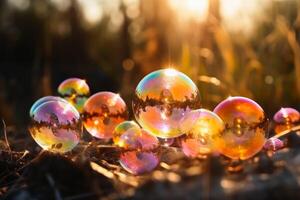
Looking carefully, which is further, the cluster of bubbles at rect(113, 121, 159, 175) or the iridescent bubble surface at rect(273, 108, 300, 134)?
the iridescent bubble surface at rect(273, 108, 300, 134)

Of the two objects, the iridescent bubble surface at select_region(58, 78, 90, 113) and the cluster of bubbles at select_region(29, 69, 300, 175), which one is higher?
the iridescent bubble surface at select_region(58, 78, 90, 113)

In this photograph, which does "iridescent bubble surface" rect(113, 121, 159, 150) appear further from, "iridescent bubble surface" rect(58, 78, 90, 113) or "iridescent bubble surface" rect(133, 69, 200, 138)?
"iridescent bubble surface" rect(58, 78, 90, 113)

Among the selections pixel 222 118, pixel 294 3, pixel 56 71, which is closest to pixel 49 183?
pixel 222 118

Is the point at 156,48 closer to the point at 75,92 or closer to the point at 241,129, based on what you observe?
the point at 75,92

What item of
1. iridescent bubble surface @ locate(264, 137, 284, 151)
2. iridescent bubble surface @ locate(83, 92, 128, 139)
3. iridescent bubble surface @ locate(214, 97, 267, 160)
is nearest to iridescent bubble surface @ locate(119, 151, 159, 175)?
iridescent bubble surface @ locate(214, 97, 267, 160)

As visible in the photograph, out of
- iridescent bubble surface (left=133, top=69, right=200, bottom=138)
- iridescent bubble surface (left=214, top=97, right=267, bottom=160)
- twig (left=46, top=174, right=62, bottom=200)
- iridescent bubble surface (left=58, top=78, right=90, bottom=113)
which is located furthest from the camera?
iridescent bubble surface (left=58, top=78, right=90, bottom=113)

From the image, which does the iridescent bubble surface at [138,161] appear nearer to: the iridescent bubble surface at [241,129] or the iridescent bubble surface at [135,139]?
the iridescent bubble surface at [135,139]

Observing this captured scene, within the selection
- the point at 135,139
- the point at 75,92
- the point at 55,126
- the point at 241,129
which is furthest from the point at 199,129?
the point at 75,92

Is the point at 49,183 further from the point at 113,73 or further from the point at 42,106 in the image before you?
the point at 113,73
